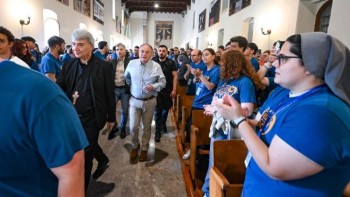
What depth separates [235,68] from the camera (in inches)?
92.0

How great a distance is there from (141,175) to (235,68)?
183cm

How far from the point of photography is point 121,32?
22234 millimetres

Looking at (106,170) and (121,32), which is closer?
(106,170)

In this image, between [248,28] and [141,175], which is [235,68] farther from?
[248,28]

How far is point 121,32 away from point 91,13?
9062 millimetres

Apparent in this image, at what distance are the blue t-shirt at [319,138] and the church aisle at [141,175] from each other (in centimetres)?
199

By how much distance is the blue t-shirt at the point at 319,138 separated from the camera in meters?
0.89

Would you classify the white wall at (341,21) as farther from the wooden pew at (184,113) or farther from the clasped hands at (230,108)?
the clasped hands at (230,108)

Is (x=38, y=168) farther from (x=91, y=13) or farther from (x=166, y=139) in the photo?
(x=91, y=13)

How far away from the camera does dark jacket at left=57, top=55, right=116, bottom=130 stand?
2.47 m

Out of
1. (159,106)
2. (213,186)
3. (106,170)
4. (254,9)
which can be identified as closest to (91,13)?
(254,9)

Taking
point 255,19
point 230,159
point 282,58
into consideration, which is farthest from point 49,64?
point 255,19

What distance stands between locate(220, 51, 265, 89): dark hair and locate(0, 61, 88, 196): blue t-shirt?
1.79 metres

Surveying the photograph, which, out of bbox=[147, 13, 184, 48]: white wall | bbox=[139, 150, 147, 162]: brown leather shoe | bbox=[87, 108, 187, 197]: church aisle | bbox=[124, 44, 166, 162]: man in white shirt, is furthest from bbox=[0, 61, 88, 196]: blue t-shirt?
bbox=[147, 13, 184, 48]: white wall
